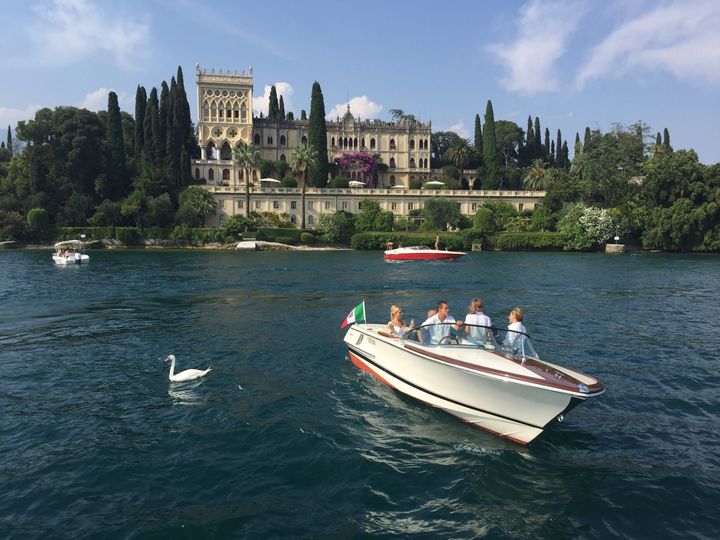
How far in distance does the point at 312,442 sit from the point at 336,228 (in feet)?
229

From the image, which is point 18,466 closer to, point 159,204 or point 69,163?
point 159,204

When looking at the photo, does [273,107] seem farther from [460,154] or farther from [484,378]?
[484,378]

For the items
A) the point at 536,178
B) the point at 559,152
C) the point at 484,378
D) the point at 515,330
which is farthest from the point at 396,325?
the point at 559,152

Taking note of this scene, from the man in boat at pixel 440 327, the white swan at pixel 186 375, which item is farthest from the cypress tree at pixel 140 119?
the man in boat at pixel 440 327

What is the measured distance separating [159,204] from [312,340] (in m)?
67.6

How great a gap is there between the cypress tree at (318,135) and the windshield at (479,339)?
8378cm

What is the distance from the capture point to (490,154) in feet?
341

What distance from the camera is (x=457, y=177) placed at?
111625 millimetres

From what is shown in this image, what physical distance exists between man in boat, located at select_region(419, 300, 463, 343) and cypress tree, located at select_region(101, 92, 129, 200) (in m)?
82.9

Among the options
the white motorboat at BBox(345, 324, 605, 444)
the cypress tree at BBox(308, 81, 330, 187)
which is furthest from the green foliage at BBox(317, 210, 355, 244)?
the white motorboat at BBox(345, 324, 605, 444)

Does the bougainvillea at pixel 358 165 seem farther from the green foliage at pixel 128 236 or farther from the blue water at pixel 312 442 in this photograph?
the blue water at pixel 312 442

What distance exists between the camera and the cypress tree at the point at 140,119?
9112 cm

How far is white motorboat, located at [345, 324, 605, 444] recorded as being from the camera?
35.9ft

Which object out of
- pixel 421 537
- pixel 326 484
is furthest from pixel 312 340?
pixel 421 537
